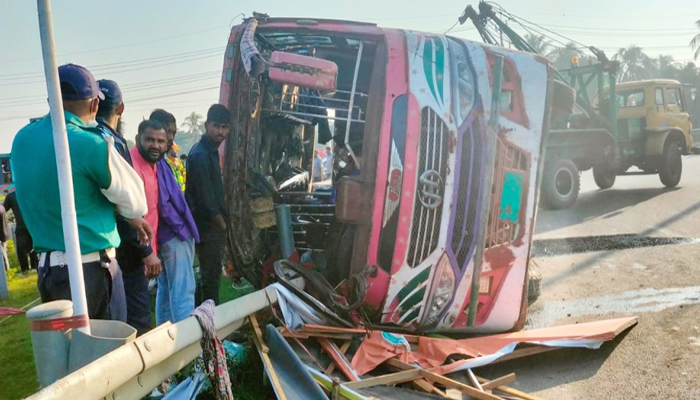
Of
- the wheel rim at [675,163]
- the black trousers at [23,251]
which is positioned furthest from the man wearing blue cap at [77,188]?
the wheel rim at [675,163]

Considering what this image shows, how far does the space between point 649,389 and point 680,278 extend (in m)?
2.67

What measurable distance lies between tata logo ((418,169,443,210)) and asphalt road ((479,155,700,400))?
1.18 m

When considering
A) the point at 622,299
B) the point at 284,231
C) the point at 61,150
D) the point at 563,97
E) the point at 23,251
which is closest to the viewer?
the point at 61,150

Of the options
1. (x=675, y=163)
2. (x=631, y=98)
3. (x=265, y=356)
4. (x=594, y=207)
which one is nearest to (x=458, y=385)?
(x=265, y=356)

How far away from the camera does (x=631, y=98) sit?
12.4 metres

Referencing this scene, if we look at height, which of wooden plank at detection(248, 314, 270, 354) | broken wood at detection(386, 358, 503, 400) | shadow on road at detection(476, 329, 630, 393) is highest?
wooden plank at detection(248, 314, 270, 354)

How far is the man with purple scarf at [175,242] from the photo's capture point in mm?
3822

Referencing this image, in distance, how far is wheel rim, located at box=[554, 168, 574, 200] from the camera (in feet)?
34.8

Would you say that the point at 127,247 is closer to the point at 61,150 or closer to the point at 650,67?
the point at 61,150

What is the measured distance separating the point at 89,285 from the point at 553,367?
294 centimetres

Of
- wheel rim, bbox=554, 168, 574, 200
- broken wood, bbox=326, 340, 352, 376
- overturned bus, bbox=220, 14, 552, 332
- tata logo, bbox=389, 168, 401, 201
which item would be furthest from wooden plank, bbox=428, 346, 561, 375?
wheel rim, bbox=554, 168, 574, 200

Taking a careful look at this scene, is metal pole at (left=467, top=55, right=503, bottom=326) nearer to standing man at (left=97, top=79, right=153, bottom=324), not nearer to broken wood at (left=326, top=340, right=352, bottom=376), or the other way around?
broken wood at (left=326, top=340, right=352, bottom=376)

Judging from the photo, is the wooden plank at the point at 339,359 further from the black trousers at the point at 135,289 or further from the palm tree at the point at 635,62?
the palm tree at the point at 635,62

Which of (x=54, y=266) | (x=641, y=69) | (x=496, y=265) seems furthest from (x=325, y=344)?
(x=641, y=69)
